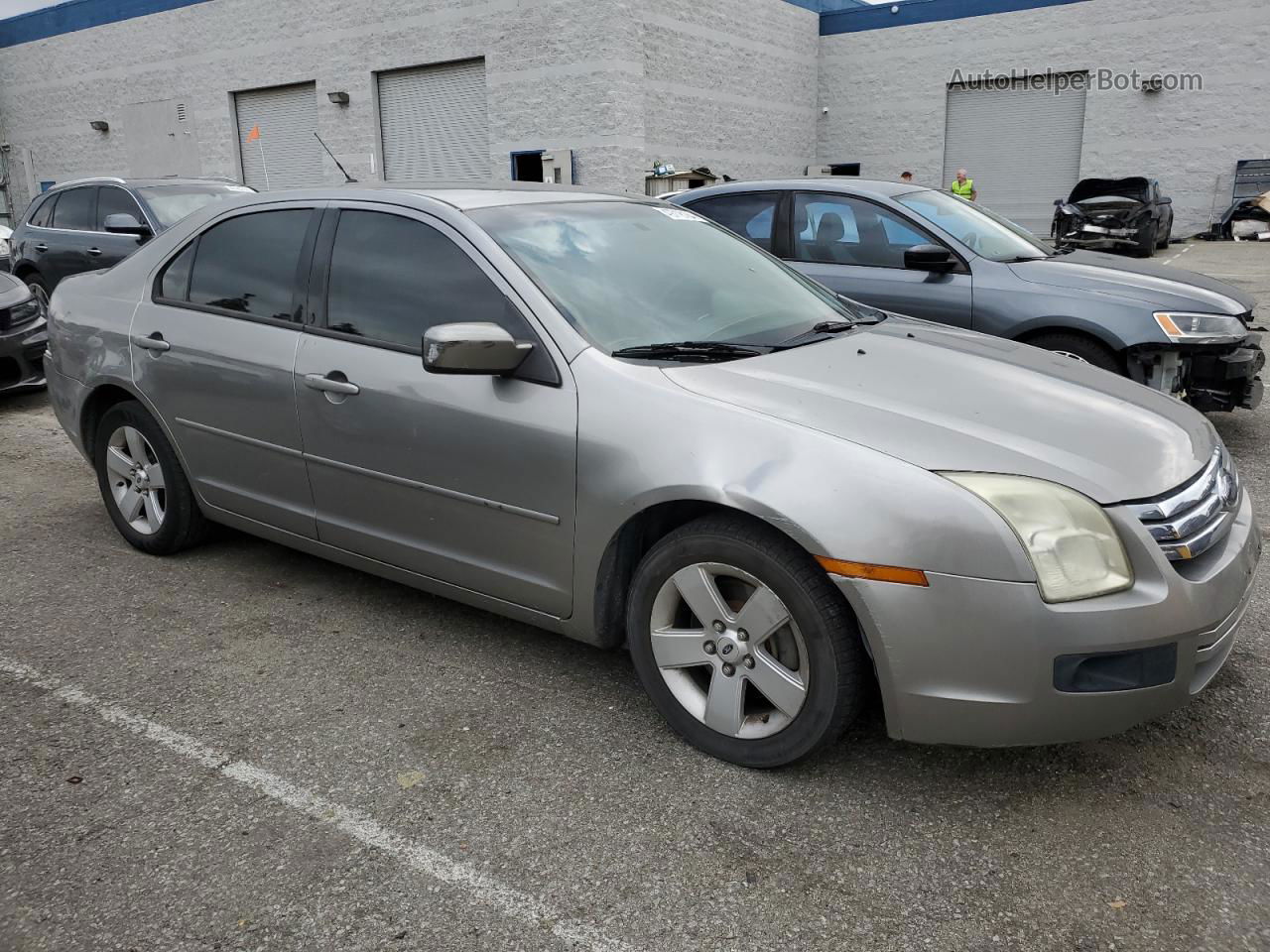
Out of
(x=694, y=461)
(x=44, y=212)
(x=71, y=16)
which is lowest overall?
(x=694, y=461)

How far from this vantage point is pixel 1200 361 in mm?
5902

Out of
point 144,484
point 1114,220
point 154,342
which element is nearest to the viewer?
point 154,342

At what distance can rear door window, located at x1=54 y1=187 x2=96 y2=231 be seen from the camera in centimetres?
1094

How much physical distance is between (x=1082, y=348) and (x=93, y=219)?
9732mm

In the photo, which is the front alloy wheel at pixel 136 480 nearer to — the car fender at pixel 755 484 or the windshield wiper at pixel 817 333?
the car fender at pixel 755 484

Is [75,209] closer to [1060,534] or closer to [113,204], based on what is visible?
[113,204]

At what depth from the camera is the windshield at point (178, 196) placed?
10328mm

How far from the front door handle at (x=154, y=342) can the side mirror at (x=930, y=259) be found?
4114 mm

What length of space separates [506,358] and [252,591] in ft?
6.08

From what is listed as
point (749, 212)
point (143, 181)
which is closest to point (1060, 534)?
point (749, 212)

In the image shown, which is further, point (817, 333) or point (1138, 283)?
point (1138, 283)

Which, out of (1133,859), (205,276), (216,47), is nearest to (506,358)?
(205,276)

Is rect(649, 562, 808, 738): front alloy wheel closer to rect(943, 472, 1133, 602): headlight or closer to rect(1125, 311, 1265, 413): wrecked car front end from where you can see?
rect(943, 472, 1133, 602): headlight

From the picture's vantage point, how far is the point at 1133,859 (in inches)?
98.5
